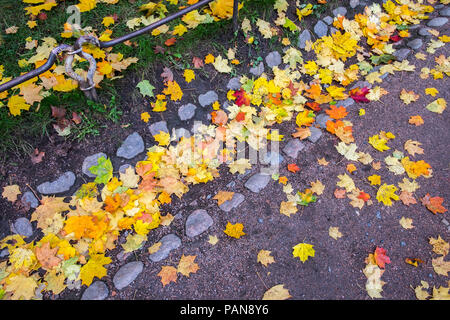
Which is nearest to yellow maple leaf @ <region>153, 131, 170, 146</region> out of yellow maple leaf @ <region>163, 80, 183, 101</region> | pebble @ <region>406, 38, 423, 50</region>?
yellow maple leaf @ <region>163, 80, 183, 101</region>

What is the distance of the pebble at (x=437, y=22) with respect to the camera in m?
3.80

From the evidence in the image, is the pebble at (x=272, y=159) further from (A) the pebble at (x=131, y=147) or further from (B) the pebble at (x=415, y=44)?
(B) the pebble at (x=415, y=44)

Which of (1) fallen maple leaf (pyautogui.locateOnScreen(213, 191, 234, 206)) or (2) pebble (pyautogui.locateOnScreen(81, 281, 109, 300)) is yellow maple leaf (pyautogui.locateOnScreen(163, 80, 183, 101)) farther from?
(2) pebble (pyautogui.locateOnScreen(81, 281, 109, 300))

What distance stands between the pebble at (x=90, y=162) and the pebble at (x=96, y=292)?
897 mm

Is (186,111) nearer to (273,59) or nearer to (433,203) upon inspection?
(273,59)

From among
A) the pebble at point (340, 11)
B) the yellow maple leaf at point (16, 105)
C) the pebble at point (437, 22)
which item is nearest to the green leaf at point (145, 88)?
the yellow maple leaf at point (16, 105)

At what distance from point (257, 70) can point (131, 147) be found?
1.59m

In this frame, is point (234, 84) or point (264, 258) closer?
point (264, 258)

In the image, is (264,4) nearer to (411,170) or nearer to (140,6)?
(140,6)

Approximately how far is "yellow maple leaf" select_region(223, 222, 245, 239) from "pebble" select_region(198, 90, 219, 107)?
4.15 ft

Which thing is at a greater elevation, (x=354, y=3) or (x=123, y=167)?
(x=354, y=3)

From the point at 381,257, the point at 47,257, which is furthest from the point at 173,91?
the point at 381,257

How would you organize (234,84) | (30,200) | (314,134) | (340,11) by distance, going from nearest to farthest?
(30,200)
(314,134)
(234,84)
(340,11)

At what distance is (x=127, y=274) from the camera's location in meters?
2.11
